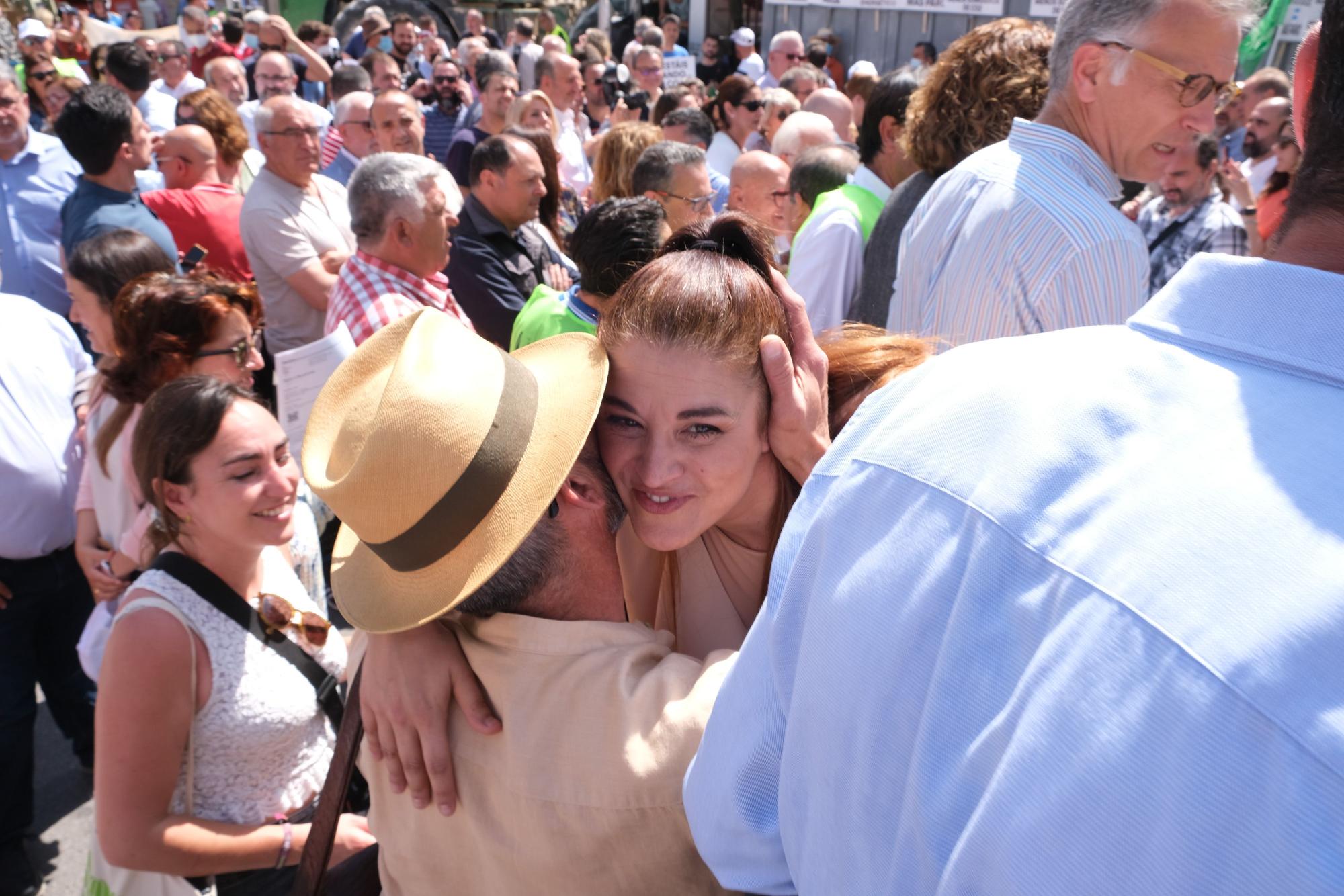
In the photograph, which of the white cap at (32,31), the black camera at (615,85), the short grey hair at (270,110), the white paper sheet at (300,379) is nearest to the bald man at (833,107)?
the short grey hair at (270,110)

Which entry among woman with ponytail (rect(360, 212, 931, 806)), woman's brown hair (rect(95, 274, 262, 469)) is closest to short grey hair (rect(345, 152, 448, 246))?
woman's brown hair (rect(95, 274, 262, 469))

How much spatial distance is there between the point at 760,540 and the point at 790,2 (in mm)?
13489

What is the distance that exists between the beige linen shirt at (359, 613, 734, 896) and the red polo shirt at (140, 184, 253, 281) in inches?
161

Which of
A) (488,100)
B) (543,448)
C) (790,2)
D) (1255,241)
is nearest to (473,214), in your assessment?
(488,100)

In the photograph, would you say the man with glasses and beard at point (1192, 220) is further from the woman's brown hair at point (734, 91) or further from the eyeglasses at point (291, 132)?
the eyeglasses at point (291, 132)

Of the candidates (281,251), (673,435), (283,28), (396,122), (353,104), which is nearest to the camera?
(673,435)

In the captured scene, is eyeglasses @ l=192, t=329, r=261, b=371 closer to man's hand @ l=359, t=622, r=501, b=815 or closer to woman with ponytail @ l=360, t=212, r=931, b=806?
woman with ponytail @ l=360, t=212, r=931, b=806

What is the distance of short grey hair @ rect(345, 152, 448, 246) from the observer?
3.79 m

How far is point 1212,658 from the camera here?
583mm

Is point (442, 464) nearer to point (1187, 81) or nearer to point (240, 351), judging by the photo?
point (1187, 81)

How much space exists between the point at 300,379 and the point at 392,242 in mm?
880

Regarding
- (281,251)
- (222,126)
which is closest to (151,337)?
(281,251)

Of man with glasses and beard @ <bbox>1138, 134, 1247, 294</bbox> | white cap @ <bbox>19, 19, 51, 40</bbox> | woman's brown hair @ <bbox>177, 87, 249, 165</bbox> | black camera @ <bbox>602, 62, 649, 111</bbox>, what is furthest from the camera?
black camera @ <bbox>602, 62, 649, 111</bbox>

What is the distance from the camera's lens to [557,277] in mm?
4789
